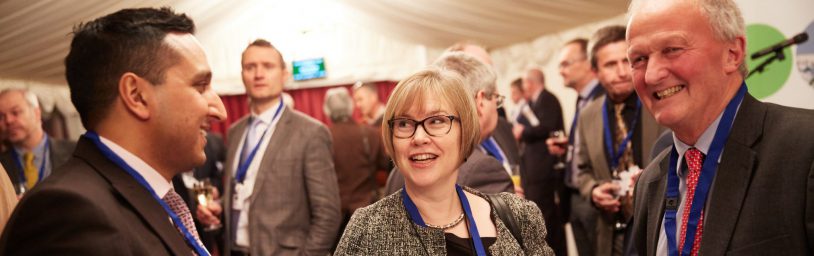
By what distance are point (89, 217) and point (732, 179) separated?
143 cm

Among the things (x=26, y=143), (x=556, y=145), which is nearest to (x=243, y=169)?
(x=26, y=143)

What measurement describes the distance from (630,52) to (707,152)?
13.2 inches

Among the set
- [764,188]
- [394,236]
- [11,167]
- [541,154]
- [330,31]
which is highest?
[330,31]

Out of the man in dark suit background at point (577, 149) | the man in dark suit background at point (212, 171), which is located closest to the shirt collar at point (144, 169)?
the man in dark suit background at point (212, 171)

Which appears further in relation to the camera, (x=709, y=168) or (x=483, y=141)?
(x=483, y=141)

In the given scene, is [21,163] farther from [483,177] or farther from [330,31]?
[330,31]


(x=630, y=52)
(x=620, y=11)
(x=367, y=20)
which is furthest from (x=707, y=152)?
(x=367, y=20)

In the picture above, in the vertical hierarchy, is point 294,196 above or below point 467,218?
below

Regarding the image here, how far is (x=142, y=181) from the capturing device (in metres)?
1.30

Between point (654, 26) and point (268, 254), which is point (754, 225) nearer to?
point (654, 26)

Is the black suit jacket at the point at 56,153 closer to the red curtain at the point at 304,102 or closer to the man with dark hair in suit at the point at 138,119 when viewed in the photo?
the man with dark hair in suit at the point at 138,119

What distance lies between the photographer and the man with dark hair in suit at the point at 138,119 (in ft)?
3.95

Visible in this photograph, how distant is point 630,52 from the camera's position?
1593 millimetres

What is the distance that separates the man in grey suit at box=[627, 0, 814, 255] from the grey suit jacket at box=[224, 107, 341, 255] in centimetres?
166
